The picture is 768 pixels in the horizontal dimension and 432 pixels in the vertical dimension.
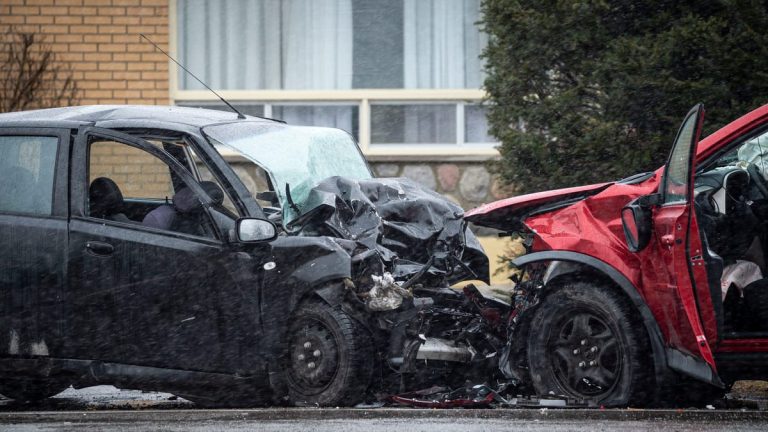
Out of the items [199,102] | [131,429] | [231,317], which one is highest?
[199,102]

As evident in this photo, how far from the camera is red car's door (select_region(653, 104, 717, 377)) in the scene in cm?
576

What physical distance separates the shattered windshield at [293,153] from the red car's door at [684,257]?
7.39ft

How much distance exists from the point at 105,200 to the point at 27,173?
1.54 ft

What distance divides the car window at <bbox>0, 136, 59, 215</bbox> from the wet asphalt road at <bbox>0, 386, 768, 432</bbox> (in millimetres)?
1183

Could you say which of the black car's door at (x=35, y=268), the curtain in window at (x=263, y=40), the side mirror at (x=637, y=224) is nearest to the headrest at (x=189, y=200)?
the black car's door at (x=35, y=268)

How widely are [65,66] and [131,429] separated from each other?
8322 mm

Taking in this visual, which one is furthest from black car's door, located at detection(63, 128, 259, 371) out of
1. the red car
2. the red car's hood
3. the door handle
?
the red car

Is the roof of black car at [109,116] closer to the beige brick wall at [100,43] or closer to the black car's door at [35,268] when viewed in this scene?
the black car's door at [35,268]

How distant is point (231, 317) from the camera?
656 centimetres

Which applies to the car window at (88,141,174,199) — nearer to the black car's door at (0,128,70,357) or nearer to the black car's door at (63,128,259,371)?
the black car's door at (0,128,70,357)

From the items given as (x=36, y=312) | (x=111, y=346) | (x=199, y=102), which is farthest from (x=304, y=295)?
(x=199, y=102)

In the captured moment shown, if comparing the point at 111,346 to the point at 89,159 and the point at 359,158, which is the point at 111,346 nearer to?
the point at 89,159

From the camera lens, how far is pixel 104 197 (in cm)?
706

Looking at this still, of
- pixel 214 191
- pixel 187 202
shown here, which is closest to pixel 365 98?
pixel 214 191
